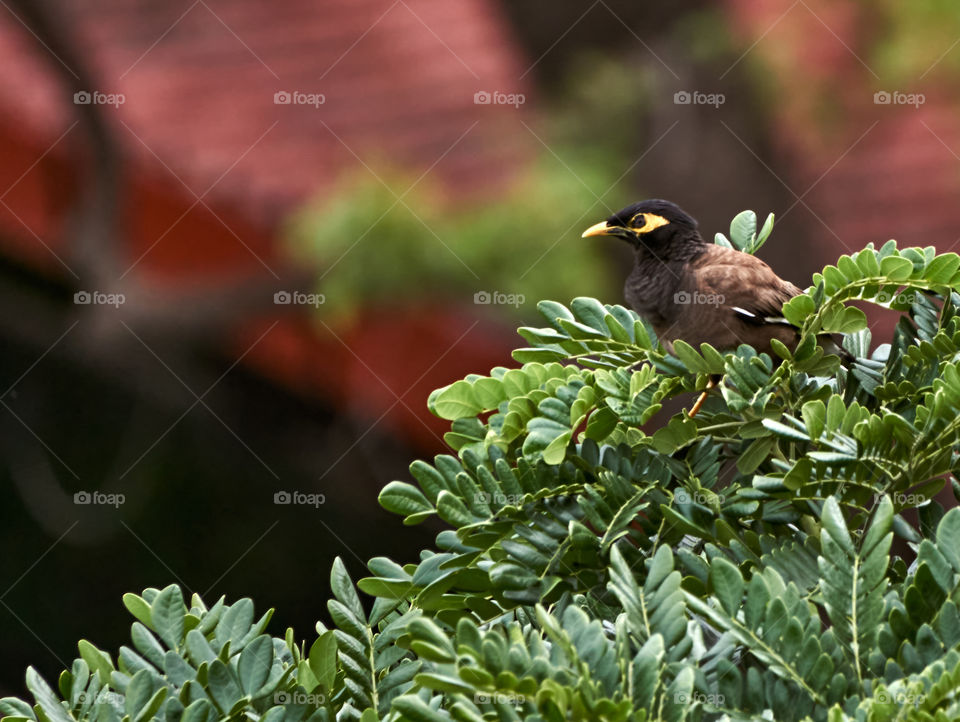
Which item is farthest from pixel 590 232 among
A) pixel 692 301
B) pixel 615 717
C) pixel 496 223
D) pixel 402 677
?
pixel 615 717

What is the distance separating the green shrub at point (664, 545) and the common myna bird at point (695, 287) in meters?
0.71

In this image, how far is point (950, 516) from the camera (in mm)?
813

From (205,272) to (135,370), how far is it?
23.8 inches
